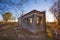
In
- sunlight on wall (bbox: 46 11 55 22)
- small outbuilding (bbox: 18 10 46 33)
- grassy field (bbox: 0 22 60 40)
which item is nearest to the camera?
grassy field (bbox: 0 22 60 40)

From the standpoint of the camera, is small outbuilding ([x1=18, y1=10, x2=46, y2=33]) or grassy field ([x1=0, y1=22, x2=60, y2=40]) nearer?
grassy field ([x1=0, y1=22, x2=60, y2=40])

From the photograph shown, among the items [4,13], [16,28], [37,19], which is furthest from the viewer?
[37,19]

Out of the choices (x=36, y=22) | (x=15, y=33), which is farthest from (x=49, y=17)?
(x=15, y=33)

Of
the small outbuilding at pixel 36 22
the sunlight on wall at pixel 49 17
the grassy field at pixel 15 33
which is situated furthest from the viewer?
the small outbuilding at pixel 36 22

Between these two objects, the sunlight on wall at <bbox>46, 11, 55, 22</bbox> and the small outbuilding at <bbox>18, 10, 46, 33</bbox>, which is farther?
the small outbuilding at <bbox>18, 10, 46, 33</bbox>

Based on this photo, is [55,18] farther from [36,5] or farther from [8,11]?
[8,11]

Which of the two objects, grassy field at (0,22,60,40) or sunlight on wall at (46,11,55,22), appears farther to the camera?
sunlight on wall at (46,11,55,22)

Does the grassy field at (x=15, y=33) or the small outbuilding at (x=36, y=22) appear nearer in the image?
the grassy field at (x=15, y=33)

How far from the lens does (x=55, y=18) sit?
233 cm

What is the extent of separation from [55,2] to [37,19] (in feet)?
2.17

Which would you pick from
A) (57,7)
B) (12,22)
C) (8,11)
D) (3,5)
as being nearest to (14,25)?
(12,22)

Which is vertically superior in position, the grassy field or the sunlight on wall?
the sunlight on wall

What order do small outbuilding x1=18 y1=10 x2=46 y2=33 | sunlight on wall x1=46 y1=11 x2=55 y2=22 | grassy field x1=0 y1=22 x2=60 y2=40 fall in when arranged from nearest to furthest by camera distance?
1. grassy field x1=0 y1=22 x2=60 y2=40
2. sunlight on wall x1=46 y1=11 x2=55 y2=22
3. small outbuilding x1=18 y1=10 x2=46 y2=33

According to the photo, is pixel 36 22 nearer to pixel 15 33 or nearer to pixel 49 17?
pixel 49 17
